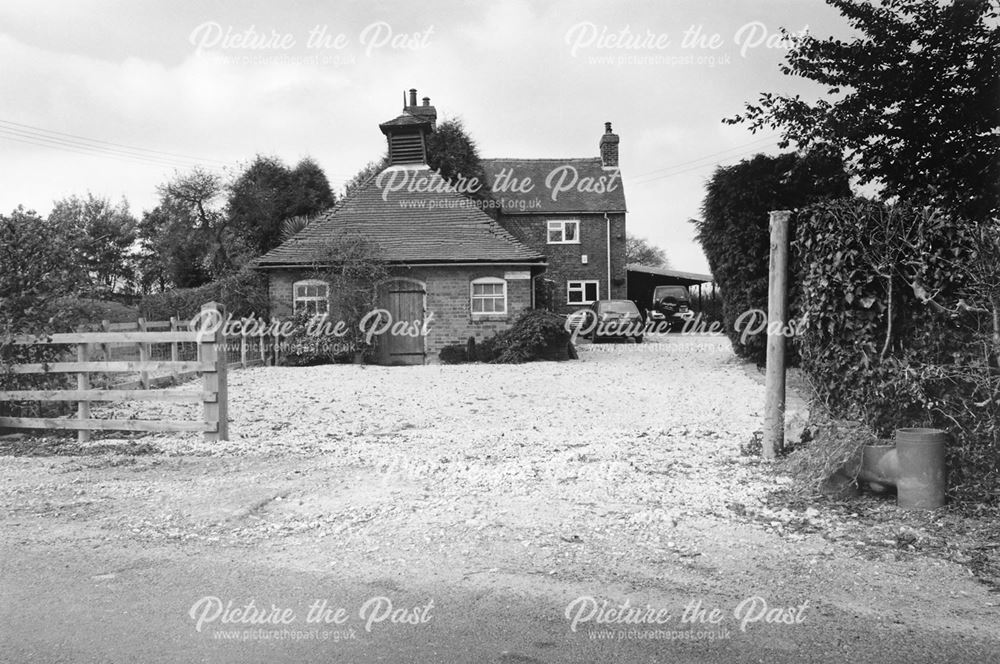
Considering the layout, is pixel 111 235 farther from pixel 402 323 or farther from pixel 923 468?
pixel 923 468

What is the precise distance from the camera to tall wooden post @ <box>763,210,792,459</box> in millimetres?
6977

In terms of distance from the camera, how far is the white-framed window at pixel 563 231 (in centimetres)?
3706

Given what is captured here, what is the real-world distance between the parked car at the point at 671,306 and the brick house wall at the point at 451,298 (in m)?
14.4

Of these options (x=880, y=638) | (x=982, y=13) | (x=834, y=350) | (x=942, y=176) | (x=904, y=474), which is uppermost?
(x=982, y=13)

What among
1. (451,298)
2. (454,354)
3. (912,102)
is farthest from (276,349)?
(912,102)

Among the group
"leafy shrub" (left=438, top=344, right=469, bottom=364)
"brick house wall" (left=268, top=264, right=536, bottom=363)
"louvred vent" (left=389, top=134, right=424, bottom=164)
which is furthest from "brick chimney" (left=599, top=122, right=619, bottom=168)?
"leafy shrub" (left=438, top=344, right=469, bottom=364)

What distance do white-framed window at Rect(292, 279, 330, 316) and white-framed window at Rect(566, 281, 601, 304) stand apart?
17901mm

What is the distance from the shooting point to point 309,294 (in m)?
21.3

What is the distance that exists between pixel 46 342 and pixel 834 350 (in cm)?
848

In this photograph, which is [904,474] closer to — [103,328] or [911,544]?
[911,544]

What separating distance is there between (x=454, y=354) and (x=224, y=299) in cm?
842

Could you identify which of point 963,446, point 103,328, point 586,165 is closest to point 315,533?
point 963,446

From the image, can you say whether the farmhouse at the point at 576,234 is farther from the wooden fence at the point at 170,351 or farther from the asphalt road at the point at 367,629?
the asphalt road at the point at 367,629

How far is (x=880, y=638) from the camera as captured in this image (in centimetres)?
342
